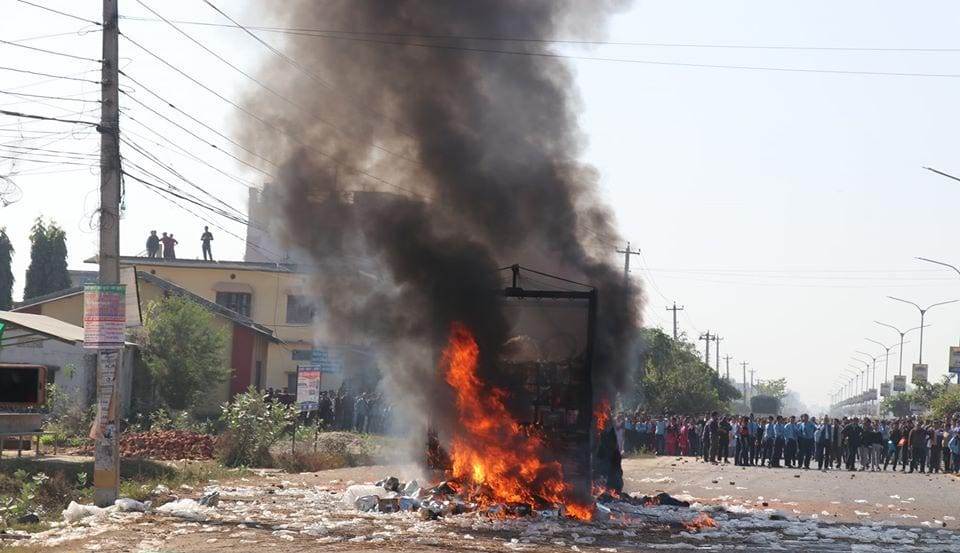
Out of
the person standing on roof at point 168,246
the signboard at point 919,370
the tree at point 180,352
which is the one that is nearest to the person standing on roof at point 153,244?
the person standing on roof at point 168,246

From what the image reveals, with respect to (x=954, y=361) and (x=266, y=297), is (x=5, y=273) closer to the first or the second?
(x=266, y=297)

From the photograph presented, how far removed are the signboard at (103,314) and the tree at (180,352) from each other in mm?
19813

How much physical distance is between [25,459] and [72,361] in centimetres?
1631

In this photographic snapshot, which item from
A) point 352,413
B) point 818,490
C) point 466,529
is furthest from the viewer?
point 352,413

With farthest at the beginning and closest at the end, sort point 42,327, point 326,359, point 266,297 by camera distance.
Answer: point 266,297
point 326,359
point 42,327

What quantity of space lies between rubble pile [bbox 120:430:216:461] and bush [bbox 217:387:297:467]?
735mm

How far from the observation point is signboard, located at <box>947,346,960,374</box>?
58.3 metres

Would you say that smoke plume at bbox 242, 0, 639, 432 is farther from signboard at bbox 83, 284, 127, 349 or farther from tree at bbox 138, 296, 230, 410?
tree at bbox 138, 296, 230, 410

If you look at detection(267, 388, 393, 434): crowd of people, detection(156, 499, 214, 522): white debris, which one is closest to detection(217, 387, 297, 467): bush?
detection(156, 499, 214, 522): white debris

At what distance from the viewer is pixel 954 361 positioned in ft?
192

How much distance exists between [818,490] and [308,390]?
37.5 ft

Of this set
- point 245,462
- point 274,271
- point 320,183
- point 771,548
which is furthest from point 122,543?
point 274,271

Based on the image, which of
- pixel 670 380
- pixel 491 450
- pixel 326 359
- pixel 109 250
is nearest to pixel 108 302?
pixel 109 250

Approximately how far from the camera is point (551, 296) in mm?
19047
